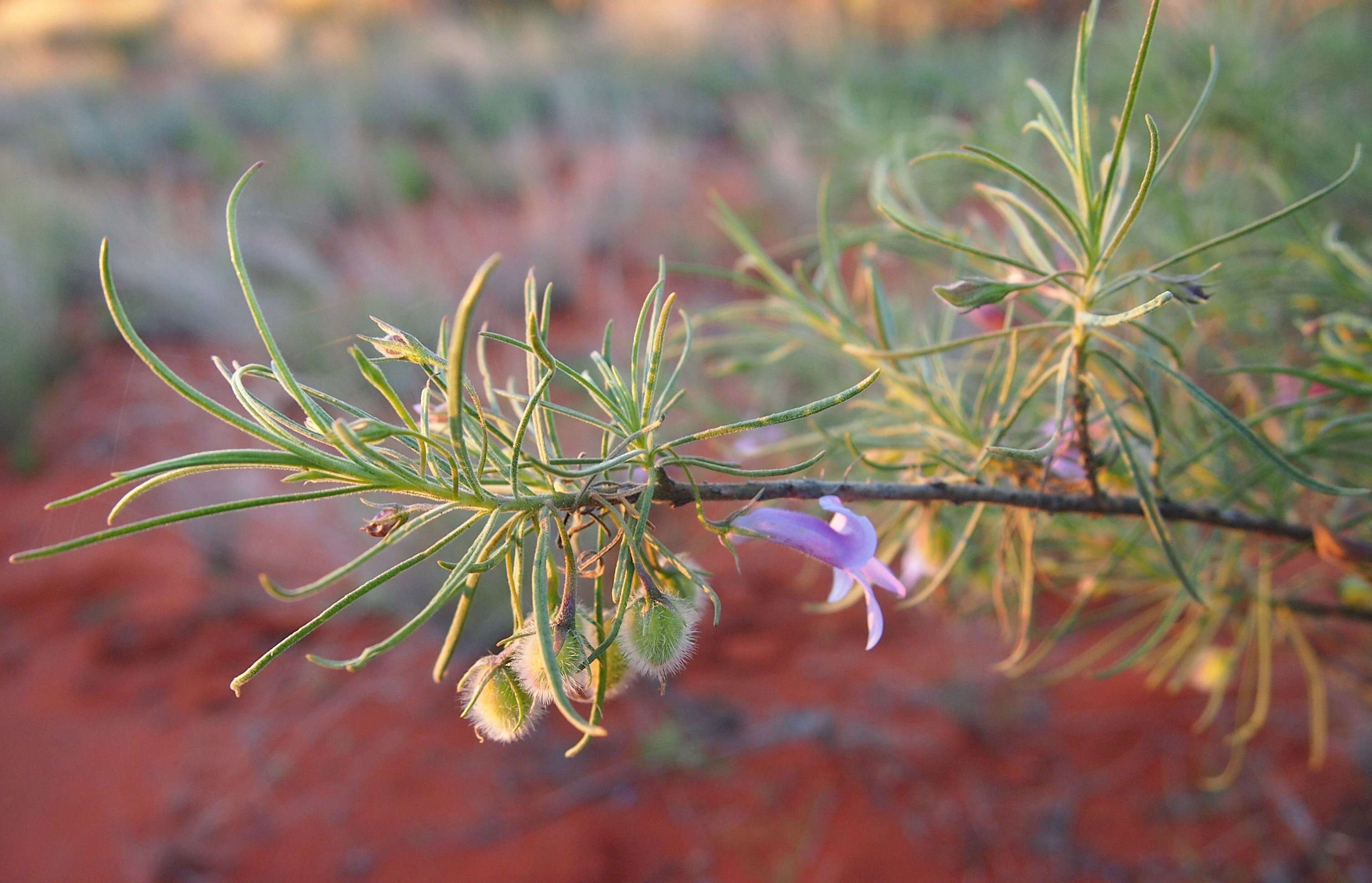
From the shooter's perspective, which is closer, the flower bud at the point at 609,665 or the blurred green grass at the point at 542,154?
the flower bud at the point at 609,665

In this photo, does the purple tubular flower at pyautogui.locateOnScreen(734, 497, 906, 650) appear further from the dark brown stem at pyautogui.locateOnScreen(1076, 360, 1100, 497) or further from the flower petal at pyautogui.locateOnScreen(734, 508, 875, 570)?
the dark brown stem at pyautogui.locateOnScreen(1076, 360, 1100, 497)

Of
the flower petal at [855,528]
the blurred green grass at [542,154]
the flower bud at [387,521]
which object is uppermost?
the flower bud at [387,521]

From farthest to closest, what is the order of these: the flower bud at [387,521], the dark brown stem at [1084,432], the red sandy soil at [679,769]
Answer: the red sandy soil at [679,769], the dark brown stem at [1084,432], the flower bud at [387,521]

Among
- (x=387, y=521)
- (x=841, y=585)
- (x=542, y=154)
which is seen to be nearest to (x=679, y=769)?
(x=841, y=585)

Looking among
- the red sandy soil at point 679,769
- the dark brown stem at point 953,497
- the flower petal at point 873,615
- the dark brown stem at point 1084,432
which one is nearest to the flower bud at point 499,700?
the dark brown stem at point 953,497

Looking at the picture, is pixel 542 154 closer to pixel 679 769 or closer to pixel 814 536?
pixel 679 769

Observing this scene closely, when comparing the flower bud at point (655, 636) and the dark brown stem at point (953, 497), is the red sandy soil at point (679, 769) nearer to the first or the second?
the dark brown stem at point (953, 497)

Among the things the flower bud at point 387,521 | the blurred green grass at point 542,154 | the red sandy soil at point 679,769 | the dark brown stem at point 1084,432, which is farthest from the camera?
the red sandy soil at point 679,769

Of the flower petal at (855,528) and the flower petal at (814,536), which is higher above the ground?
the flower petal at (855,528)
